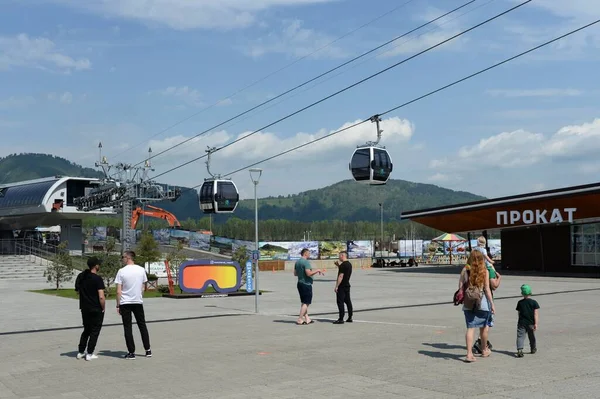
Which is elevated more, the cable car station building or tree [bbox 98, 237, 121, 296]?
the cable car station building

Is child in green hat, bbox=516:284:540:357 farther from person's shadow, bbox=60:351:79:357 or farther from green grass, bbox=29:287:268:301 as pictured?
green grass, bbox=29:287:268:301

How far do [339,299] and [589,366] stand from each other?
721 centimetres

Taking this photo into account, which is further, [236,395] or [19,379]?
[19,379]

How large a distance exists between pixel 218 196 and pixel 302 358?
29.5m

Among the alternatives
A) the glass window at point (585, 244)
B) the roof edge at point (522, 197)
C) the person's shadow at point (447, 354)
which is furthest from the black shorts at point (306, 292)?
the glass window at point (585, 244)

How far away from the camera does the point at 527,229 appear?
178 feet

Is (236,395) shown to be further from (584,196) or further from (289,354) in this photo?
(584,196)

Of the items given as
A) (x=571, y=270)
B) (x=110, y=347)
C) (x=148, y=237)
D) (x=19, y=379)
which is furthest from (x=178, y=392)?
(x=571, y=270)

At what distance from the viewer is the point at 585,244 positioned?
49.9m

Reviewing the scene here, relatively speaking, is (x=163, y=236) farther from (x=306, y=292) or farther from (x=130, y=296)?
(x=130, y=296)

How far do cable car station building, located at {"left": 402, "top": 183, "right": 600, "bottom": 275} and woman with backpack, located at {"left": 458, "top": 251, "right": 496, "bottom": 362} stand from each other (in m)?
32.9

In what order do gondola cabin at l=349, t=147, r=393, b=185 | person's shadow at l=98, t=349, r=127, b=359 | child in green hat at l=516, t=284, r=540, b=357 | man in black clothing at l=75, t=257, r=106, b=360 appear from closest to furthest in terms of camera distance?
child in green hat at l=516, t=284, r=540, b=357 → man in black clothing at l=75, t=257, r=106, b=360 → person's shadow at l=98, t=349, r=127, b=359 → gondola cabin at l=349, t=147, r=393, b=185

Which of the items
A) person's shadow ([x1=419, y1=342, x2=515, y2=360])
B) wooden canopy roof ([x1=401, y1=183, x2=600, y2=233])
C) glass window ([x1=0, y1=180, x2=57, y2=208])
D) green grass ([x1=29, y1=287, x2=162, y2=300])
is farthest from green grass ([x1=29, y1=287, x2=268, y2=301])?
glass window ([x1=0, y1=180, x2=57, y2=208])

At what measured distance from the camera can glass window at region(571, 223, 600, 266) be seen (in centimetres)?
4903
